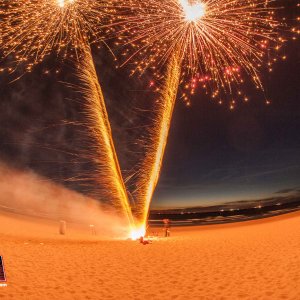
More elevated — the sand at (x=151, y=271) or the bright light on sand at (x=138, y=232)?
the bright light on sand at (x=138, y=232)

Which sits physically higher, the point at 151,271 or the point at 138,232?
the point at 138,232

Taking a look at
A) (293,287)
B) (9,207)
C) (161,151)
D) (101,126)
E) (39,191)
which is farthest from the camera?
(39,191)

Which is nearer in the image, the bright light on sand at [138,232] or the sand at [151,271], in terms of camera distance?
the sand at [151,271]

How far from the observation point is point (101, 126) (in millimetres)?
11828

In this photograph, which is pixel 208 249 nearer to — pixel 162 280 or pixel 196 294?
pixel 162 280

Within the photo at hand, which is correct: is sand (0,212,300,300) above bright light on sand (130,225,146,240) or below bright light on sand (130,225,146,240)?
below

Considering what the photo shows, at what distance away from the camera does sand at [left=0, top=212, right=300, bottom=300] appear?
6195 mm

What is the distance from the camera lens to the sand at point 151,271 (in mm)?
6195

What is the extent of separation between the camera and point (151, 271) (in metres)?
7.93

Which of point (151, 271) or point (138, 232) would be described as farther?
point (138, 232)

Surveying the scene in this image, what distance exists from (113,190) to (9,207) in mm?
13326

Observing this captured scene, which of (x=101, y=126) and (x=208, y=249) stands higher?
(x=101, y=126)

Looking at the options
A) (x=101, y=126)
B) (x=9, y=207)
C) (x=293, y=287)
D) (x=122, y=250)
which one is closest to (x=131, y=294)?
(x=293, y=287)

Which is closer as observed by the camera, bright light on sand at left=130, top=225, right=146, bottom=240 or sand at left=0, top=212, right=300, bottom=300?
sand at left=0, top=212, right=300, bottom=300
